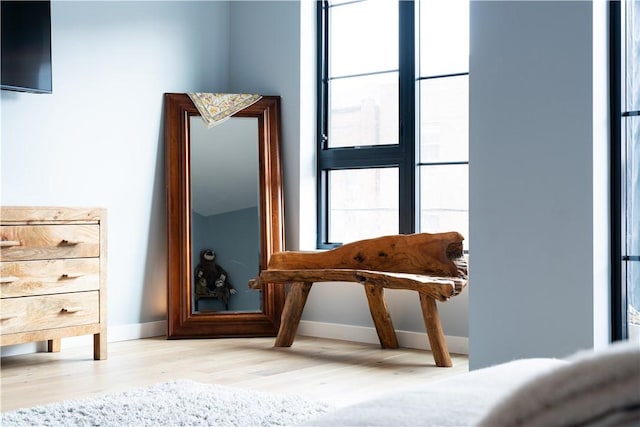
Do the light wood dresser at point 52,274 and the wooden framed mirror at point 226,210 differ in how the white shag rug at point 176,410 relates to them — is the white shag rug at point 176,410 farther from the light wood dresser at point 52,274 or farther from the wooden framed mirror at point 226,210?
the wooden framed mirror at point 226,210

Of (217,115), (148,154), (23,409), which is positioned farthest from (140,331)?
(23,409)

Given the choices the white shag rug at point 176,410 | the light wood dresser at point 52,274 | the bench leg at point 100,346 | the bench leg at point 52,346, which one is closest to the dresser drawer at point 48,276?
the light wood dresser at point 52,274

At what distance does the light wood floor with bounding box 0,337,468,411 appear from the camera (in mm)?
3105

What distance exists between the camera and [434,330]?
11.9 feet

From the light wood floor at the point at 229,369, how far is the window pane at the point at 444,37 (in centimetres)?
156

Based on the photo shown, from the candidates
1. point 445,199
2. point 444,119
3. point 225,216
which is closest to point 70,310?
point 225,216

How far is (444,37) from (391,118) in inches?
21.5

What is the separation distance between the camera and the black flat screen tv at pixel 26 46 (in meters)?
3.66

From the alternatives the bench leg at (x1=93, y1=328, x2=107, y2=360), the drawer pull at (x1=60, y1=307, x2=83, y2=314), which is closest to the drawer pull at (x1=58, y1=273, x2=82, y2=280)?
the drawer pull at (x1=60, y1=307, x2=83, y2=314)

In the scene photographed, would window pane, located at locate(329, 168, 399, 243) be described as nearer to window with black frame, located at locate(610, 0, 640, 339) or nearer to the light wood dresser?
the light wood dresser

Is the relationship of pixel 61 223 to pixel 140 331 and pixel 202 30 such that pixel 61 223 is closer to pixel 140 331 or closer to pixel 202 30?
pixel 140 331

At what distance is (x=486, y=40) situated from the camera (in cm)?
270

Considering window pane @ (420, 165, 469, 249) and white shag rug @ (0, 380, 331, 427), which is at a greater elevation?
window pane @ (420, 165, 469, 249)

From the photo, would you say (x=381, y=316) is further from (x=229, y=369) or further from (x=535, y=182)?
(x=535, y=182)
